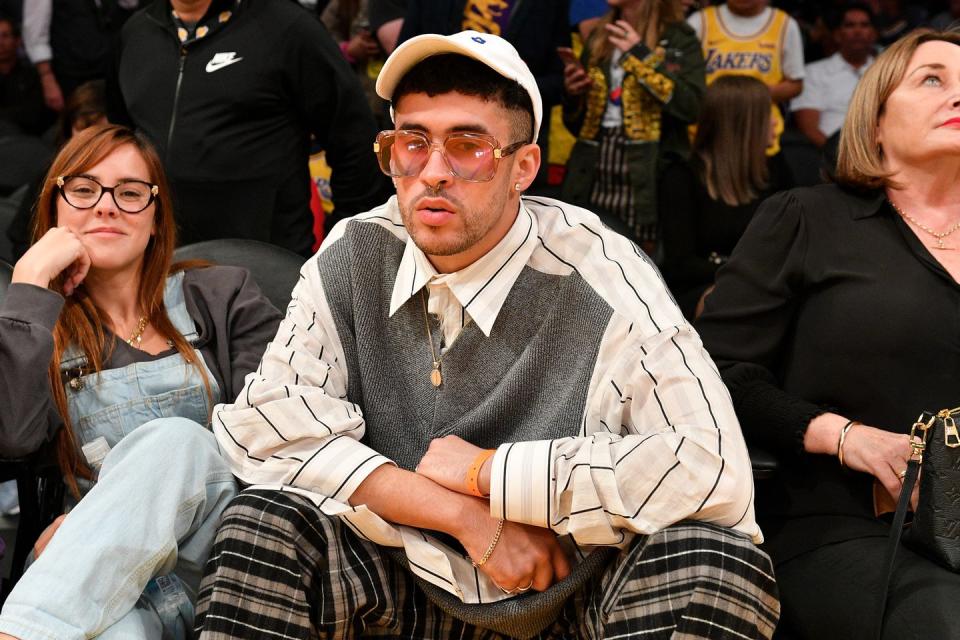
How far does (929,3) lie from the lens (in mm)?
6672

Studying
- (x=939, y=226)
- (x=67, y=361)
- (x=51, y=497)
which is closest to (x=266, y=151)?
(x=67, y=361)

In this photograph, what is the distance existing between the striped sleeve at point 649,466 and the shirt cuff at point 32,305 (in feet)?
3.10

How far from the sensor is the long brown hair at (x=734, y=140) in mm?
4238

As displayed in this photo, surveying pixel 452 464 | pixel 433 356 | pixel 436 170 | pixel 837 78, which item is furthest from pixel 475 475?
pixel 837 78

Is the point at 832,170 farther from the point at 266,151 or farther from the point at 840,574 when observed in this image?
the point at 266,151

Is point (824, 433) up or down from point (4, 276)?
up

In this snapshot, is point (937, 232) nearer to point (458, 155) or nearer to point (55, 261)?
point (458, 155)

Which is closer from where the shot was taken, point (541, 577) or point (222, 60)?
point (541, 577)

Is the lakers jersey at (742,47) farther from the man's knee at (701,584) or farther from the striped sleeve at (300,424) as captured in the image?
the man's knee at (701,584)

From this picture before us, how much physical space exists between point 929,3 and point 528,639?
18.8 feet

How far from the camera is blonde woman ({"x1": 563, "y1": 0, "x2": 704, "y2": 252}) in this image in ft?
13.9

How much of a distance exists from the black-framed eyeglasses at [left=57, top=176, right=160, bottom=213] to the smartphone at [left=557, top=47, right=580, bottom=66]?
1.99 meters

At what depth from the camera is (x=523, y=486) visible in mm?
1930

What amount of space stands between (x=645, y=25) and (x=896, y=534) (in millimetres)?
2638
